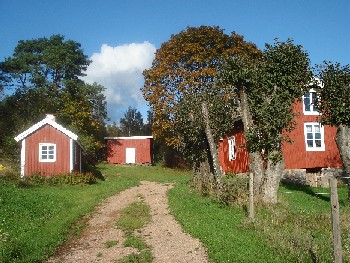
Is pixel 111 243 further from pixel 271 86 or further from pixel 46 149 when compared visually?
pixel 46 149

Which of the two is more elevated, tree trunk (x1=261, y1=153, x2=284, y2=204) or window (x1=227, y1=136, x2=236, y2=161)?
window (x1=227, y1=136, x2=236, y2=161)

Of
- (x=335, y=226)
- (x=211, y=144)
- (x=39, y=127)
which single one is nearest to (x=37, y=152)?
(x=39, y=127)

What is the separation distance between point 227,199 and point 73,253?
7686 mm

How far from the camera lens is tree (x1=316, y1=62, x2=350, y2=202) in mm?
17766

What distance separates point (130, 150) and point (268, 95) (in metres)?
Answer: 35.3

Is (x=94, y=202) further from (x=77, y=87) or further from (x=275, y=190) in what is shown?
(x=77, y=87)

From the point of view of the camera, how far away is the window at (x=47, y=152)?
27.4 meters

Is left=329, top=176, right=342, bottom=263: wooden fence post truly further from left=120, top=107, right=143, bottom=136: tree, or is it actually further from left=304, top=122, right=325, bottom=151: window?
left=120, top=107, right=143, bottom=136: tree

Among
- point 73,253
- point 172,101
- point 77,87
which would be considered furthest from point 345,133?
point 77,87

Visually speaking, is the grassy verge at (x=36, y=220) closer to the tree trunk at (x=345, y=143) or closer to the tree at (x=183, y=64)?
the tree trunk at (x=345, y=143)

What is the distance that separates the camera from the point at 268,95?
57.1 feet

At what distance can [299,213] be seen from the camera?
13203mm

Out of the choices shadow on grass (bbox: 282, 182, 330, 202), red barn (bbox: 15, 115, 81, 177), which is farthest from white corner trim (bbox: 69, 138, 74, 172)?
shadow on grass (bbox: 282, 182, 330, 202)

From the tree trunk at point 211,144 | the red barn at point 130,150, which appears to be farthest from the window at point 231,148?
the red barn at point 130,150
